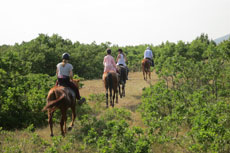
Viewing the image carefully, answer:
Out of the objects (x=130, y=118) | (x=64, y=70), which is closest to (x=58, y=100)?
(x=64, y=70)

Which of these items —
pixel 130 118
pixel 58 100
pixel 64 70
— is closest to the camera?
pixel 58 100

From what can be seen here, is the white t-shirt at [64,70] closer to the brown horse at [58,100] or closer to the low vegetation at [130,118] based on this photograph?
the brown horse at [58,100]

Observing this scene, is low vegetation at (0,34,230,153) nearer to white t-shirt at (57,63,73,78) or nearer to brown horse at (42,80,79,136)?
brown horse at (42,80,79,136)

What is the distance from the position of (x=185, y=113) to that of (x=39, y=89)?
7.24 m

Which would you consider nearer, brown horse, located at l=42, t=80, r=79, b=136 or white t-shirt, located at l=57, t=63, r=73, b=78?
brown horse, located at l=42, t=80, r=79, b=136

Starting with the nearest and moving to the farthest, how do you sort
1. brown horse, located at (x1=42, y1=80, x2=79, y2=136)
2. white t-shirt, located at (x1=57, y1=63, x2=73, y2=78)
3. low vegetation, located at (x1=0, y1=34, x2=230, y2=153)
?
low vegetation, located at (x1=0, y1=34, x2=230, y2=153) < brown horse, located at (x1=42, y1=80, x2=79, y2=136) < white t-shirt, located at (x1=57, y1=63, x2=73, y2=78)

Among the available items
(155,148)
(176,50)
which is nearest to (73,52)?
(176,50)

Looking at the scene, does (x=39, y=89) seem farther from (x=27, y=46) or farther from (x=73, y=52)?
(x=73, y=52)

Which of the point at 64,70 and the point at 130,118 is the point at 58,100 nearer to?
the point at 64,70

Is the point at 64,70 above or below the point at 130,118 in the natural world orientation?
above

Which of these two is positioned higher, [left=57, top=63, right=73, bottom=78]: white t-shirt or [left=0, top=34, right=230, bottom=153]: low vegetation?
[left=57, top=63, right=73, bottom=78]: white t-shirt

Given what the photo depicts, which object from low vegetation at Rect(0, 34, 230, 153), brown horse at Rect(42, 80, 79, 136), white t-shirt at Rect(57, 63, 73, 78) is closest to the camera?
low vegetation at Rect(0, 34, 230, 153)

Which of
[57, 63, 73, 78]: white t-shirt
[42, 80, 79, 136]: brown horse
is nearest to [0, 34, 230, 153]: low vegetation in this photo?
[42, 80, 79, 136]: brown horse

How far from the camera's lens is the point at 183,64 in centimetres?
1434
